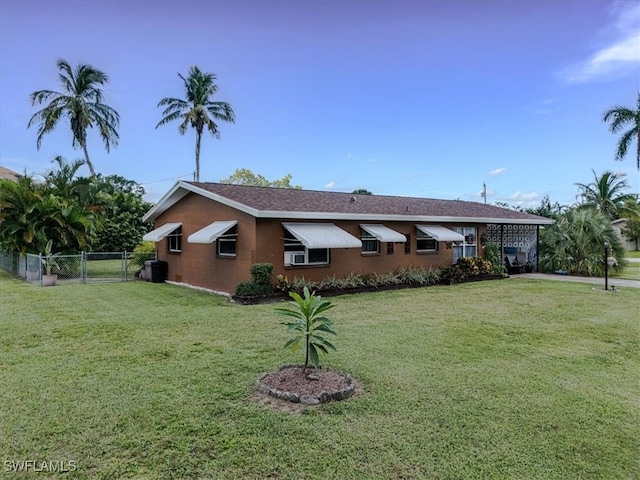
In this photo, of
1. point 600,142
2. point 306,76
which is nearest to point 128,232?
point 306,76

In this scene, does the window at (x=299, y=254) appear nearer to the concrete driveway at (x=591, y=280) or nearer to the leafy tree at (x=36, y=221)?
the leafy tree at (x=36, y=221)

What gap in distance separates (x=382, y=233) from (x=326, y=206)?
2.52m

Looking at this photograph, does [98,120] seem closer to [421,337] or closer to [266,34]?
[266,34]

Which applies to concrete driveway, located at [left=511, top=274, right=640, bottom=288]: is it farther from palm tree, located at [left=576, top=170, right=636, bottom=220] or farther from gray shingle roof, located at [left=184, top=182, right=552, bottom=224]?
palm tree, located at [left=576, top=170, right=636, bottom=220]

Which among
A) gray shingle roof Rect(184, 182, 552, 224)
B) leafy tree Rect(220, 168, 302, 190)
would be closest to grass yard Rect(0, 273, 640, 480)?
gray shingle roof Rect(184, 182, 552, 224)

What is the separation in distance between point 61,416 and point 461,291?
1407 cm

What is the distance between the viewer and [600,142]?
107 ft

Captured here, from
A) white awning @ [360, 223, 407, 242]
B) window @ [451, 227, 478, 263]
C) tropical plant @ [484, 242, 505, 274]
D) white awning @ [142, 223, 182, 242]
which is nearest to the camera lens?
white awning @ [360, 223, 407, 242]

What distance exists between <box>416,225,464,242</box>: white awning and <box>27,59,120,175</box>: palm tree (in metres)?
29.9

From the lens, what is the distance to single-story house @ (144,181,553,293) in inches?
550

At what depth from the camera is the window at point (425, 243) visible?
18.5 metres

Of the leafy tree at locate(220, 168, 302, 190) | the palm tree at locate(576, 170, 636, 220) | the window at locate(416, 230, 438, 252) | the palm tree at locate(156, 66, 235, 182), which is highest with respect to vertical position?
the palm tree at locate(156, 66, 235, 182)

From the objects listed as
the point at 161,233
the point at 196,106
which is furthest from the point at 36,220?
the point at 196,106

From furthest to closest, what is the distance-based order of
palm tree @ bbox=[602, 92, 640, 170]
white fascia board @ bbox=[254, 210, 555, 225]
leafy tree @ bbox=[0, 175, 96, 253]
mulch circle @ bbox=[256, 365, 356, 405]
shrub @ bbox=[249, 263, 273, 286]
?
1. palm tree @ bbox=[602, 92, 640, 170]
2. leafy tree @ bbox=[0, 175, 96, 253]
3. white fascia board @ bbox=[254, 210, 555, 225]
4. shrub @ bbox=[249, 263, 273, 286]
5. mulch circle @ bbox=[256, 365, 356, 405]
